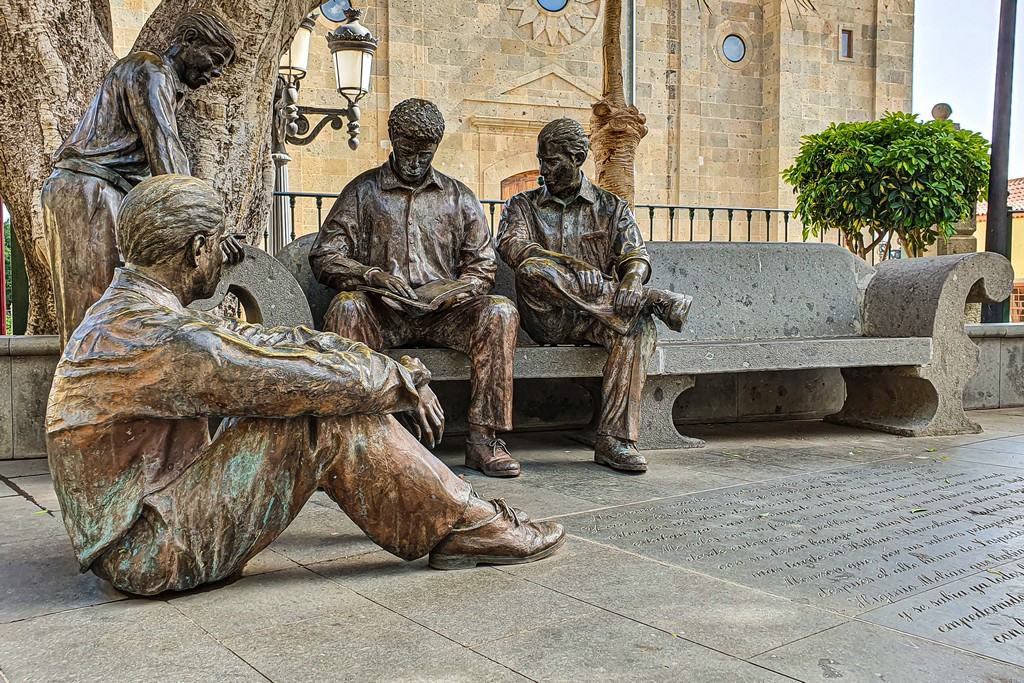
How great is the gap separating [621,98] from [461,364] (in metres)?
6.02

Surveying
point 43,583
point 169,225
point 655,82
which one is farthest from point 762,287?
point 655,82

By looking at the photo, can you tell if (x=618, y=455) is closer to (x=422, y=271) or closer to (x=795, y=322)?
(x=422, y=271)

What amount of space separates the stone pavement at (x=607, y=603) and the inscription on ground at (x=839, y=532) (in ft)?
0.04

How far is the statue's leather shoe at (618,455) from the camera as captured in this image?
4867 millimetres

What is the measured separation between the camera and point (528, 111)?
18500 millimetres

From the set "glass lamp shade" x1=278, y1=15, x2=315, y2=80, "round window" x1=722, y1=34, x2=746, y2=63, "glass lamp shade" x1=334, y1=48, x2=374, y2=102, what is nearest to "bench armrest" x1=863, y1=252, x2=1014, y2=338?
"glass lamp shade" x1=334, y1=48, x2=374, y2=102

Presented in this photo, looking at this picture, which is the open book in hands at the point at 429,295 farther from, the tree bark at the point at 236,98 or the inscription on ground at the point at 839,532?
the tree bark at the point at 236,98

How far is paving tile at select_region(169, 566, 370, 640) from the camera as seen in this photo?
253 cm

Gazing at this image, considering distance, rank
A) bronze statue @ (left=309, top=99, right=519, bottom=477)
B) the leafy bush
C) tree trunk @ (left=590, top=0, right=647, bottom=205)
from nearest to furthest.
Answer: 1. bronze statue @ (left=309, top=99, right=519, bottom=477)
2. the leafy bush
3. tree trunk @ (left=590, top=0, right=647, bottom=205)

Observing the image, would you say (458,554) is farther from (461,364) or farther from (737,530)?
(461,364)

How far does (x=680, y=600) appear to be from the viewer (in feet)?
9.01

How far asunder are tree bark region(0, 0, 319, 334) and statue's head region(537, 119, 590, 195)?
217 centimetres

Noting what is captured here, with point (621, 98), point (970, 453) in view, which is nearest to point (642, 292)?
point (970, 453)

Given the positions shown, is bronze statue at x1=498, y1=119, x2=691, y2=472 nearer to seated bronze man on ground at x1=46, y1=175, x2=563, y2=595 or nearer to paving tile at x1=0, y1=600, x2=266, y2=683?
seated bronze man on ground at x1=46, y1=175, x2=563, y2=595
